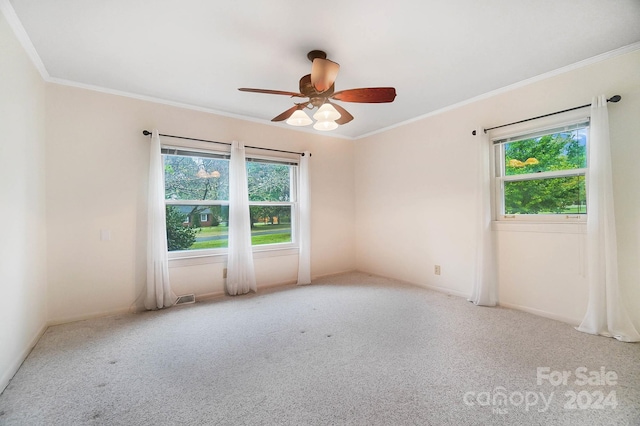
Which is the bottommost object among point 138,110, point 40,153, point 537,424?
point 537,424

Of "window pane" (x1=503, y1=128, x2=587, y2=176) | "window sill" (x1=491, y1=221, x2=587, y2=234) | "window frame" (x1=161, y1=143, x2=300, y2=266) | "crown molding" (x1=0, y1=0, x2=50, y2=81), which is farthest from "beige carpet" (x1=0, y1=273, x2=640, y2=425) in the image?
"crown molding" (x1=0, y1=0, x2=50, y2=81)

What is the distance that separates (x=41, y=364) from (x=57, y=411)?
2.50 feet

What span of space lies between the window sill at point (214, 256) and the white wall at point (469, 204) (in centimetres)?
148

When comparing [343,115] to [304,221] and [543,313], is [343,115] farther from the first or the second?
[543,313]

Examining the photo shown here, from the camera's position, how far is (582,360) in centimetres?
206

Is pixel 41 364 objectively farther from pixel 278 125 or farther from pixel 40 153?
pixel 278 125

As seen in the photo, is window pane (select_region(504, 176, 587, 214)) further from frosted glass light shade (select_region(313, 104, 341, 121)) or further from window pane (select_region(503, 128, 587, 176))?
frosted glass light shade (select_region(313, 104, 341, 121))

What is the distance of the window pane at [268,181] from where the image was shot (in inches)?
163

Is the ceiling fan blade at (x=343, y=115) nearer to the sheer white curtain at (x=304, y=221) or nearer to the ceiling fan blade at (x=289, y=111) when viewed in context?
the ceiling fan blade at (x=289, y=111)

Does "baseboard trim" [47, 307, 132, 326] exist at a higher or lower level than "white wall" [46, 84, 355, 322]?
lower

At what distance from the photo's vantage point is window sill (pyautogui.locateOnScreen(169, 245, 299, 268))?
3.52 m

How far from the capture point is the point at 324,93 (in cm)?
250

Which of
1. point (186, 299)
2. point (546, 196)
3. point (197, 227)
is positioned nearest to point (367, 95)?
point (546, 196)

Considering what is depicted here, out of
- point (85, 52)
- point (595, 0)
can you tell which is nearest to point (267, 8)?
point (85, 52)
